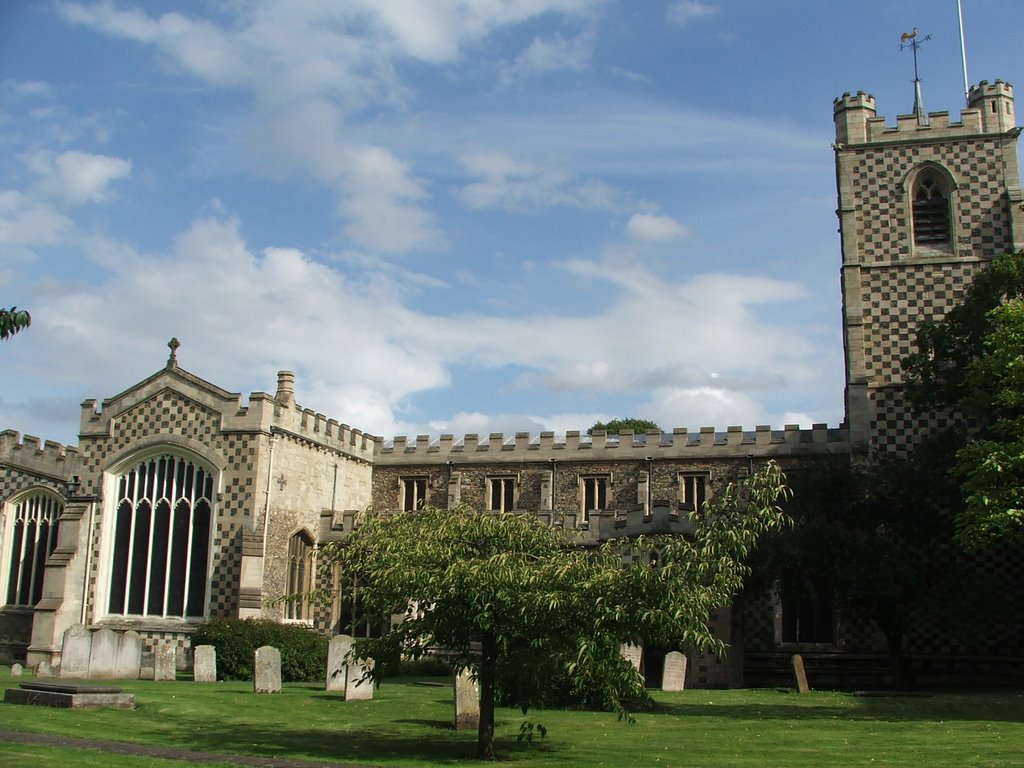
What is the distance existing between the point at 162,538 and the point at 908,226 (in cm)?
2573

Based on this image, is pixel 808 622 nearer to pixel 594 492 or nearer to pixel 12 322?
pixel 594 492

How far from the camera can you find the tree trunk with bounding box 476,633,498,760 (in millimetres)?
13977

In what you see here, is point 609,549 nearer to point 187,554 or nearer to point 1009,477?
point 1009,477

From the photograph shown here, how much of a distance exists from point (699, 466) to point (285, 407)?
13.9m

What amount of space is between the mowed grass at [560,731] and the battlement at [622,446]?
1335 centimetres

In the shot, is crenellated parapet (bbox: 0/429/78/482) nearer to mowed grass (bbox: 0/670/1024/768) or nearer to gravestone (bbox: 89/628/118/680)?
gravestone (bbox: 89/628/118/680)

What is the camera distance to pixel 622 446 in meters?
37.5

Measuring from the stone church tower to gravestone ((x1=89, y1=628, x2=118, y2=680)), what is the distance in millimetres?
21850

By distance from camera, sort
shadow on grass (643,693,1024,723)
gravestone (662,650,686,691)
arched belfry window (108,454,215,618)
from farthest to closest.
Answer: arched belfry window (108,454,215,618) → gravestone (662,650,686,691) → shadow on grass (643,693,1024,723)

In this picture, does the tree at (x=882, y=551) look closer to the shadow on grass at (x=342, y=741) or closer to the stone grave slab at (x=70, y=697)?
the shadow on grass at (x=342, y=741)

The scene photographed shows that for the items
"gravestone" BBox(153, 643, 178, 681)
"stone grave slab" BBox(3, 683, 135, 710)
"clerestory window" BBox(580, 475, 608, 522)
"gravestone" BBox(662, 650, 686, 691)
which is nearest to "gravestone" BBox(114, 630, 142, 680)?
"gravestone" BBox(153, 643, 178, 681)

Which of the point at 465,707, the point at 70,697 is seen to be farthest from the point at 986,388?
the point at 70,697

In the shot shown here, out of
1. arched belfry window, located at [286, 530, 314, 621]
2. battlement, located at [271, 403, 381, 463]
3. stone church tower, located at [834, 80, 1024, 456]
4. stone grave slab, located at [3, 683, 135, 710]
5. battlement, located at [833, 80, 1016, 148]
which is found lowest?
stone grave slab, located at [3, 683, 135, 710]

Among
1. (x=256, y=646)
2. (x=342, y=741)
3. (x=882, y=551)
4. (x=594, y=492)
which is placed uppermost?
(x=594, y=492)
